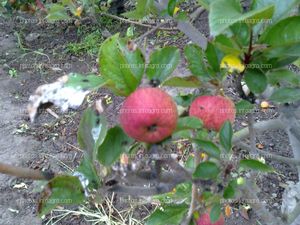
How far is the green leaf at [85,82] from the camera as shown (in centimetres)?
66

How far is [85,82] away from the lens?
2.21 feet

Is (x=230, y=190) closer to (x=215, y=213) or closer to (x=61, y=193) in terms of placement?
(x=215, y=213)

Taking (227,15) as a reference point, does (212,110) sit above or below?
below

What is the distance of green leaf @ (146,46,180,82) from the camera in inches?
31.0

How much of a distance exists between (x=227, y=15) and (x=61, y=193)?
0.40m

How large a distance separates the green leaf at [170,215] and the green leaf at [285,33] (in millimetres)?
481

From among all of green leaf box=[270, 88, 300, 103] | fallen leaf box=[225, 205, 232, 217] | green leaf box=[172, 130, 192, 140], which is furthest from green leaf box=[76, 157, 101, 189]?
fallen leaf box=[225, 205, 232, 217]

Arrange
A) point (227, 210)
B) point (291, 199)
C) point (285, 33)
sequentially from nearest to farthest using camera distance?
point (285, 33), point (291, 199), point (227, 210)

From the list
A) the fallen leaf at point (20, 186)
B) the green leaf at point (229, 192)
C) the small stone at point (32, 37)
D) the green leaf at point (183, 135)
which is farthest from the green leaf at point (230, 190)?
the small stone at point (32, 37)

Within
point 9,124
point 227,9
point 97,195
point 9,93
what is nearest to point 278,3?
point 227,9

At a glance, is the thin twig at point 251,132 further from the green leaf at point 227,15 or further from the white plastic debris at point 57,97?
the white plastic debris at point 57,97

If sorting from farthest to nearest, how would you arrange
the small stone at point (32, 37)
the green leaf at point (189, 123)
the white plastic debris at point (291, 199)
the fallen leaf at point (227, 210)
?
the small stone at point (32, 37) < the fallen leaf at point (227, 210) < the white plastic debris at point (291, 199) < the green leaf at point (189, 123)

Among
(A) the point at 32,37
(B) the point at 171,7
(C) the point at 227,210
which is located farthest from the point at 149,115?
(A) the point at 32,37

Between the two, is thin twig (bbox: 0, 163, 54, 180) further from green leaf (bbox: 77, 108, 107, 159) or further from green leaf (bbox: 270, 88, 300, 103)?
green leaf (bbox: 270, 88, 300, 103)
